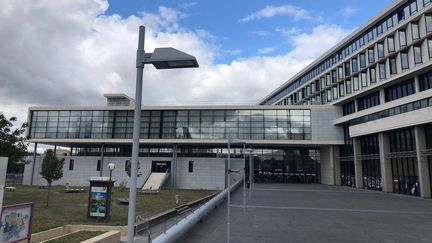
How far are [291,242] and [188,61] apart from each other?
9.04 m

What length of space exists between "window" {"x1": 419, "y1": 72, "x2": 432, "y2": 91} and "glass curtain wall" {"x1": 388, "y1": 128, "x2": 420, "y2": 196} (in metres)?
4.77

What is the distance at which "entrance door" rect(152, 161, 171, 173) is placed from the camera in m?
54.1

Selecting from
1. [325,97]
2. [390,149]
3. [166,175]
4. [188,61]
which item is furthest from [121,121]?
[188,61]

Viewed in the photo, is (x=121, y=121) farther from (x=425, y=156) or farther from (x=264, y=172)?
(x=425, y=156)

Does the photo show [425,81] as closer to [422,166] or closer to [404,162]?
[422,166]

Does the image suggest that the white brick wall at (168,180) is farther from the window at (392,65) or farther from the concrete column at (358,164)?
the window at (392,65)

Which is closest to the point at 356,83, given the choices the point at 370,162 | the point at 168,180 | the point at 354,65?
the point at 354,65

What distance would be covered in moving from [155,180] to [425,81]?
37535mm

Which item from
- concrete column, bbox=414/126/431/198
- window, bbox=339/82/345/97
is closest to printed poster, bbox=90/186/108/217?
concrete column, bbox=414/126/431/198

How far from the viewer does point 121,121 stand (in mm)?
54750

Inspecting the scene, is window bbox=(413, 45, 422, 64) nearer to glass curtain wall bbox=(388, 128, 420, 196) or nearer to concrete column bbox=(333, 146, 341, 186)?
glass curtain wall bbox=(388, 128, 420, 196)

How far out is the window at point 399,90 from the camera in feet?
122

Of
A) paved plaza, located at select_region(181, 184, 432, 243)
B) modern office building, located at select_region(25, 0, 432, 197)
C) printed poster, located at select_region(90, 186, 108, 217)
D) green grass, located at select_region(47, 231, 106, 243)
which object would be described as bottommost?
green grass, located at select_region(47, 231, 106, 243)

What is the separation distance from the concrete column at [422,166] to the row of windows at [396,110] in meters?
2.42
